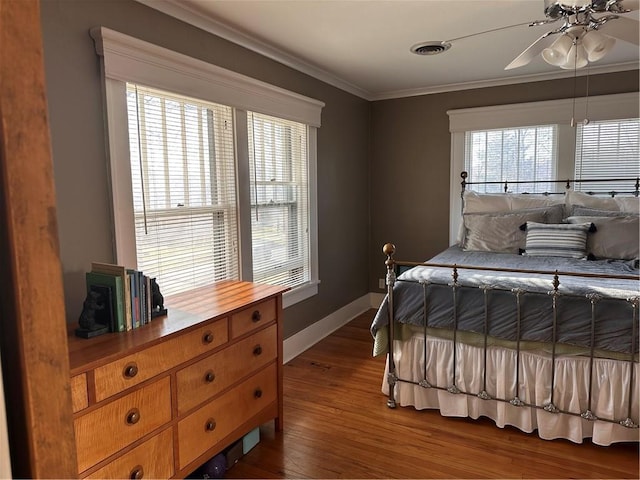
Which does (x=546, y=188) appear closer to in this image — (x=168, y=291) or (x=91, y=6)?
(x=168, y=291)

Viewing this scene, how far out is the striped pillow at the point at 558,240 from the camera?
Result: 316cm

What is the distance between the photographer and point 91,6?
6.51 ft

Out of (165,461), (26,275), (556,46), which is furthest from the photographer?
(556,46)

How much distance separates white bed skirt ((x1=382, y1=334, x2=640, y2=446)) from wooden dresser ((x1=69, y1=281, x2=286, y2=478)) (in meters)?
0.83

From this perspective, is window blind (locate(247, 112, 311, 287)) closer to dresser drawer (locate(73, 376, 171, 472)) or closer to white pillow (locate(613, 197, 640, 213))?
dresser drawer (locate(73, 376, 171, 472))

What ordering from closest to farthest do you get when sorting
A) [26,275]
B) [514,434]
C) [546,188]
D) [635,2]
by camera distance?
[26,275] → [635,2] → [514,434] → [546,188]

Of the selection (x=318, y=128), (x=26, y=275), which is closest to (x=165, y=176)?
(x=318, y=128)

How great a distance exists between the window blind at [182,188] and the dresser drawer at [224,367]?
1.99 ft

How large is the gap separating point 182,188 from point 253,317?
0.86 metres

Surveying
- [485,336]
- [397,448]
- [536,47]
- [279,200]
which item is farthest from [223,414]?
[536,47]

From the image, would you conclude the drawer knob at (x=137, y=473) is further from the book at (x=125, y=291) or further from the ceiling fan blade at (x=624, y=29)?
the ceiling fan blade at (x=624, y=29)

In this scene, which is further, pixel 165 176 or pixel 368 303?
pixel 368 303

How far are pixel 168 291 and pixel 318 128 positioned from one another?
6.37 feet

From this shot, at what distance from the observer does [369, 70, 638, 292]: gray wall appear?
4383 mm
